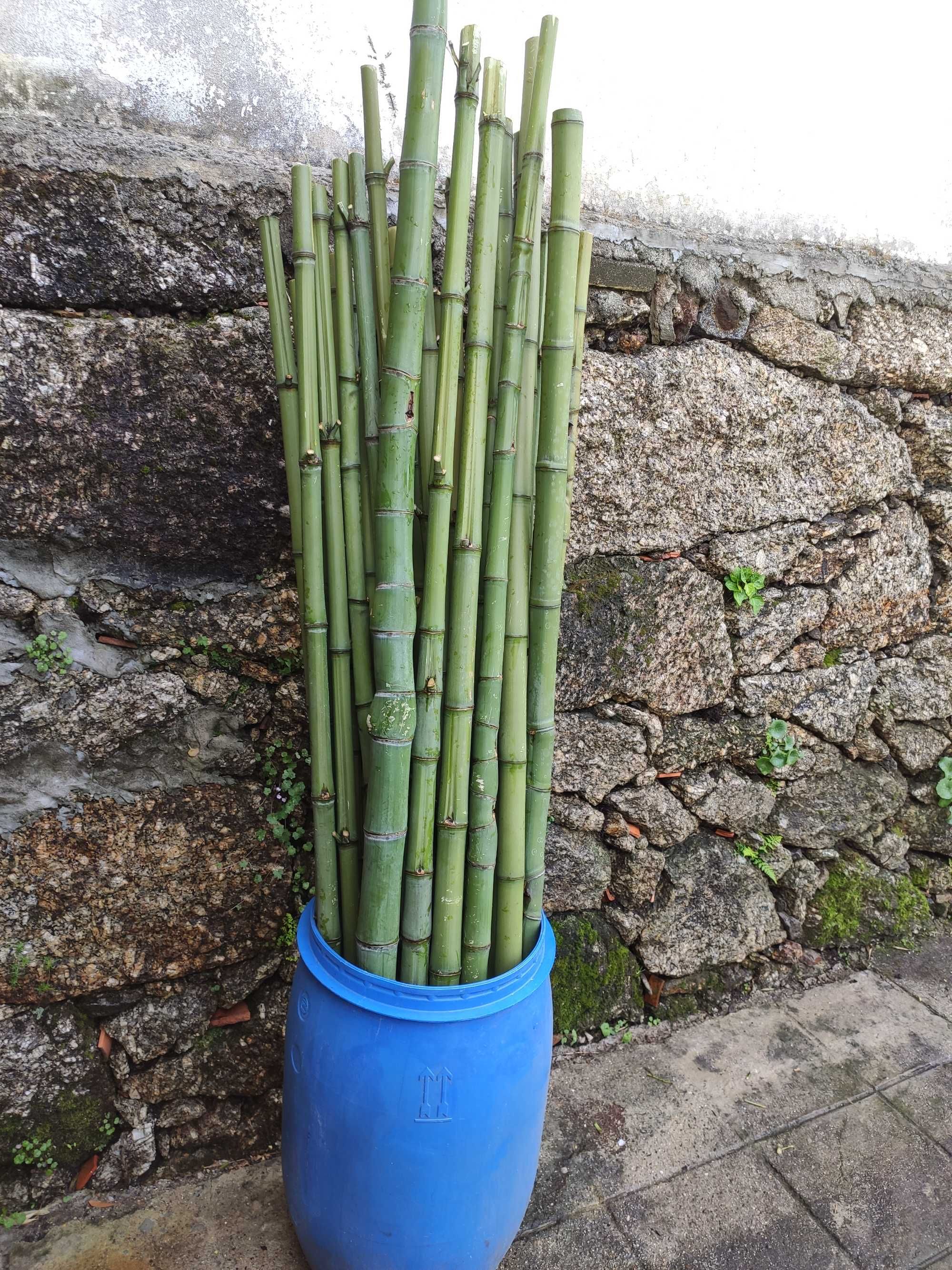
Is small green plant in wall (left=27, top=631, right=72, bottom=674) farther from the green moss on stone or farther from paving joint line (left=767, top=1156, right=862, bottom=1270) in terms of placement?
paving joint line (left=767, top=1156, right=862, bottom=1270)

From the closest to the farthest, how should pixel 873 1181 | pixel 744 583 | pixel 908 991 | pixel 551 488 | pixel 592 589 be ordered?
pixel 551 488, pixel 873 1181, pixel 592 589, pixel 744 583, pixel 908 991

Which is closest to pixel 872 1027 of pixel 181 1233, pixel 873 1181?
pixel 873 1181

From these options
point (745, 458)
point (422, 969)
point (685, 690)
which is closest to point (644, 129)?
point (745, 458)

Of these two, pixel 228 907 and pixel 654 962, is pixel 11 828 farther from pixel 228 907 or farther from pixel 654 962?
pixel 654 962

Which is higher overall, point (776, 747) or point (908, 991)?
point (776, 747)

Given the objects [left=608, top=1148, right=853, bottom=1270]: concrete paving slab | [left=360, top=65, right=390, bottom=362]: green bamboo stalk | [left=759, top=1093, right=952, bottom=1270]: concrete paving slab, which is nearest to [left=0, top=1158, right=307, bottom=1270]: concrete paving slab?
[left=608, top=1148, right=853, bottom=1270]: concrete paving slab

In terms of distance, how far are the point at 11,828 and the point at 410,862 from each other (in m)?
0.81

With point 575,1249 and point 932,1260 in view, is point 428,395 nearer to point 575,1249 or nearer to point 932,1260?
point 575,1249

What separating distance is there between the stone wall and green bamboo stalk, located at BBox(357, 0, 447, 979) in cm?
47

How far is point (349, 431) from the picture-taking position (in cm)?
127

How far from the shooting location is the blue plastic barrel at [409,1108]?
48.5 inches

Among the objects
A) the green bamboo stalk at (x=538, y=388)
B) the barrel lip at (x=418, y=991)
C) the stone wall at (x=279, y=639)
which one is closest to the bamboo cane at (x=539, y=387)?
the green bamboo stalk at (x=538, y=388)

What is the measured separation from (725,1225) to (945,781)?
1.48 metres

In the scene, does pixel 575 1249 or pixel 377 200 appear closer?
pixel 377 200
